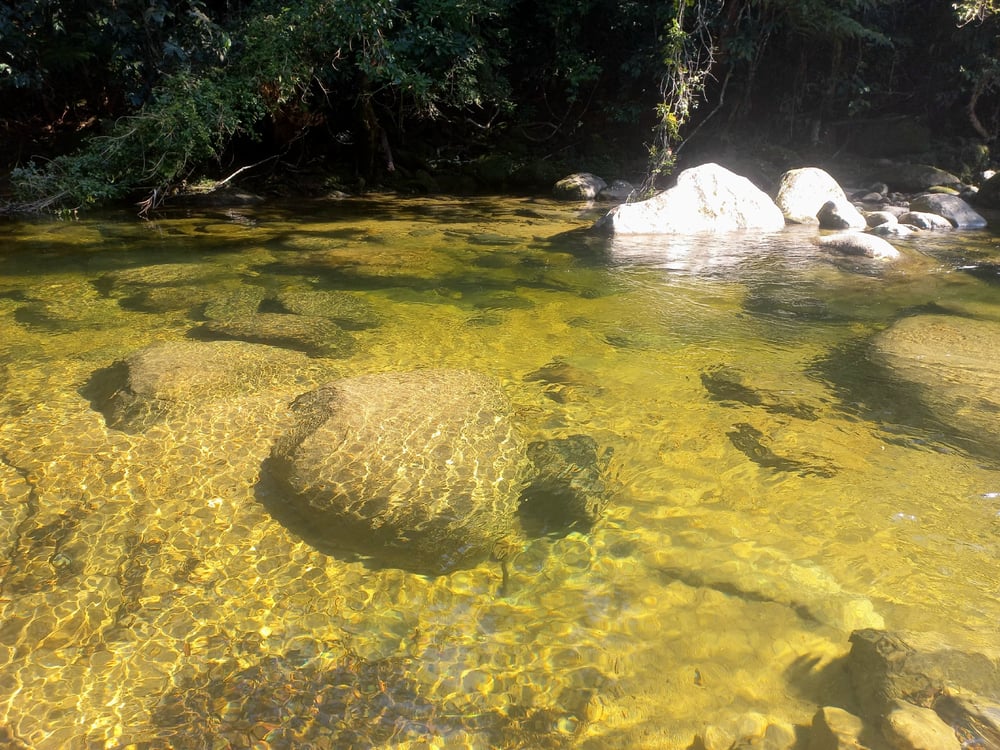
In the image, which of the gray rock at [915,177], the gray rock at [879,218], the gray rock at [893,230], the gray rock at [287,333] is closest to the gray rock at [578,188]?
the gray rock at [879,218]

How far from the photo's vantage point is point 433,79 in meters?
11.7

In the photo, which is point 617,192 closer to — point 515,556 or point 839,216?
point 839,216

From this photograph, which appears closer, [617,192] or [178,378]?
[178,378]

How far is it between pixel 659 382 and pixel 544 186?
10.8 metres

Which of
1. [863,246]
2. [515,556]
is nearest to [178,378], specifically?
[515,556]

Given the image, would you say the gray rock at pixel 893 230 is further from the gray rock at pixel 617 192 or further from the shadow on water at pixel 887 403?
the shadow on water at pixel 887 403

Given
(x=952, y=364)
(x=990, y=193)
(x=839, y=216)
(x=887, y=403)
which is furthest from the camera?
(x=990, y=193)

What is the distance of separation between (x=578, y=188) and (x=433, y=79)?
338 cm

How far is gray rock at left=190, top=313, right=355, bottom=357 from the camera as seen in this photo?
477cm

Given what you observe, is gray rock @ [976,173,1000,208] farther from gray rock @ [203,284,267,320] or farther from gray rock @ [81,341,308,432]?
gray rock @ [81,341,308,432]

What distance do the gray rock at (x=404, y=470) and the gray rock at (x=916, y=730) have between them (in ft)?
4.89

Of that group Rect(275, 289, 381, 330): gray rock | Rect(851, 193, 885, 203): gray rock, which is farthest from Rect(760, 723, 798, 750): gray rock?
Rect(851, 193, 885, 203): gray rock

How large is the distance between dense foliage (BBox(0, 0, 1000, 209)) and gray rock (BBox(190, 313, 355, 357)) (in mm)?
5164

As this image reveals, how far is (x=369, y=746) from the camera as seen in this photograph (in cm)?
200
